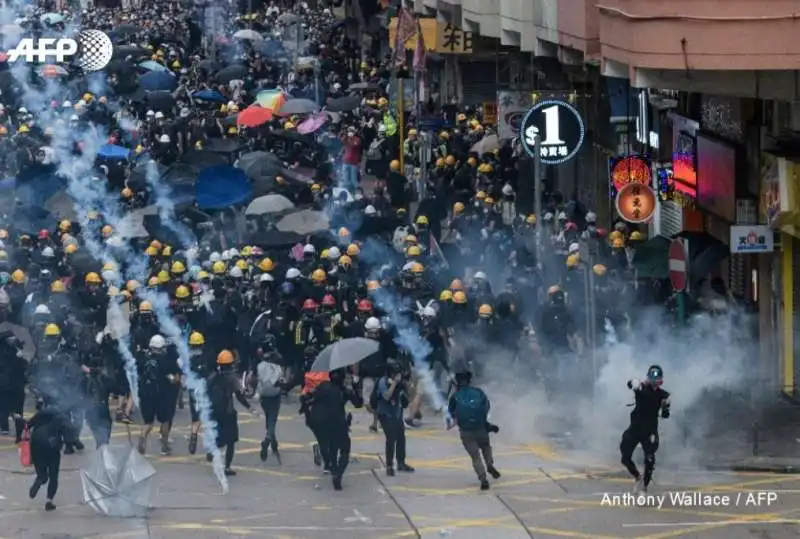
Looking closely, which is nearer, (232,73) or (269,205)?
(269,205)

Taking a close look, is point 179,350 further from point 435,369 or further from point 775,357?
point 775,357

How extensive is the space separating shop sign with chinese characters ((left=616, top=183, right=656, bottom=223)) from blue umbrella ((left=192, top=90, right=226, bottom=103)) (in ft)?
72.8

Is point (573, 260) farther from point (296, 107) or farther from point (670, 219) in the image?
point (296, 107)

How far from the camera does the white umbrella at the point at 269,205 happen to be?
109 ft

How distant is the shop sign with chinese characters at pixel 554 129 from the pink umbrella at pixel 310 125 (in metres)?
17.0

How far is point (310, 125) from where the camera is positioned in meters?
42.8

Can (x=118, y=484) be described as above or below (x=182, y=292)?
below

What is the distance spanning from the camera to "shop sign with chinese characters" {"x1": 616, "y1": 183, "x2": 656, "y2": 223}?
27.1 metres

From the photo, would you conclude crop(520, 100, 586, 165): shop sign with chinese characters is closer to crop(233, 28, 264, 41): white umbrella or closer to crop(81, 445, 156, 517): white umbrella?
crop(81, 445, 156, 517): white umbrella

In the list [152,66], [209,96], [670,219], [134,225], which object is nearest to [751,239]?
[670,219]

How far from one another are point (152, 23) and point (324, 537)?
56.2 m

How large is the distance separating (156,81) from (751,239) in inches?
958

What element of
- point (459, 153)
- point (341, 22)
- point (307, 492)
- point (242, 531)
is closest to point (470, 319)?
point (307, 492)

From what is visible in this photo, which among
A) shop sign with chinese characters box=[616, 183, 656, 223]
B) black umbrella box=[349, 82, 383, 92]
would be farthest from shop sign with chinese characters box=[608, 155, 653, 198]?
black umbrella box=[349, 82, 383, 92]
